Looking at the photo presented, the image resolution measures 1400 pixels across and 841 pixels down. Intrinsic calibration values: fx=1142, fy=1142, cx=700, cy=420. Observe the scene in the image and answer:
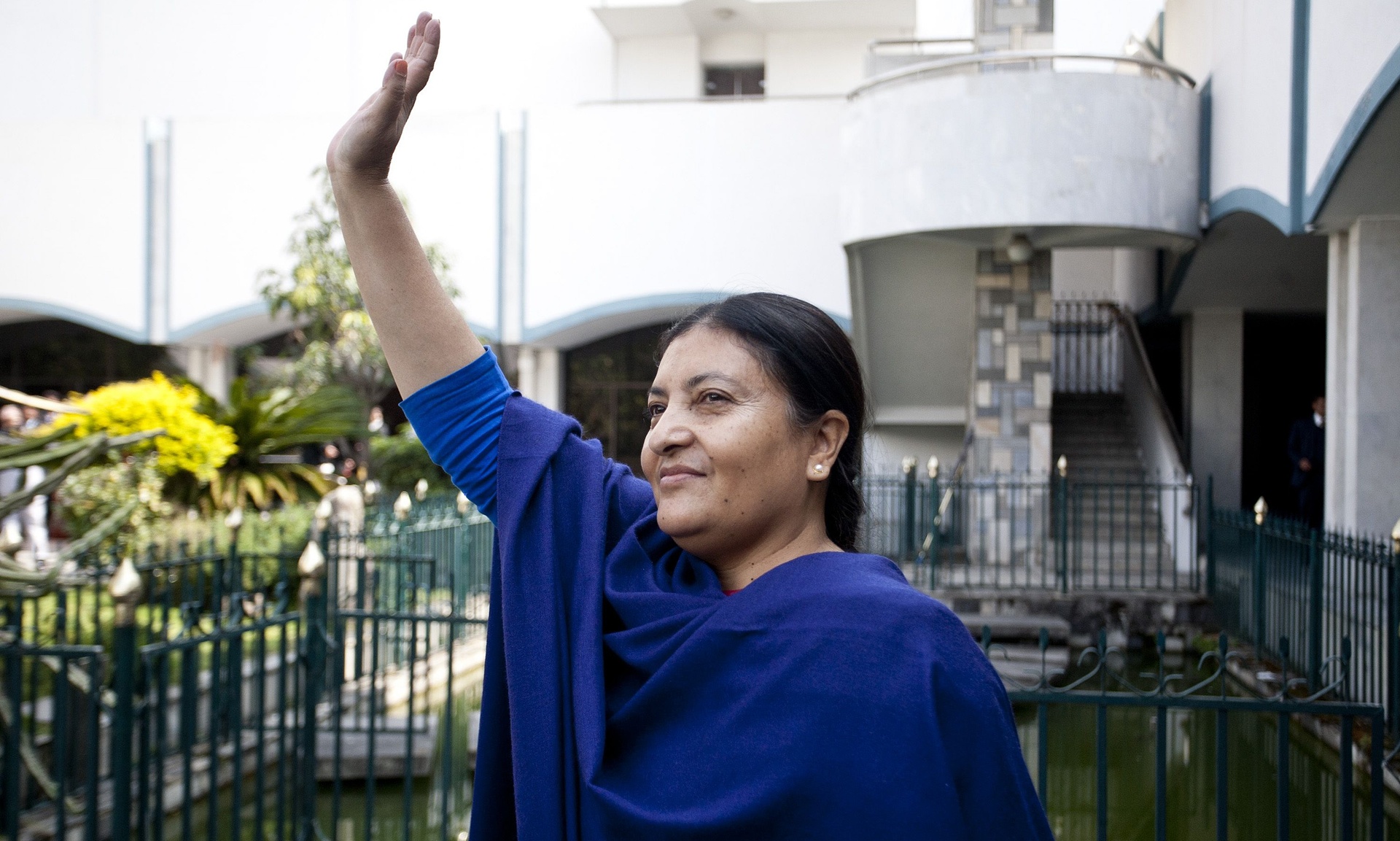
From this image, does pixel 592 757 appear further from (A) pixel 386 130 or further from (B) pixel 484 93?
(B) pixel 484 93

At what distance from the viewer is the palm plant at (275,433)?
1152 cm

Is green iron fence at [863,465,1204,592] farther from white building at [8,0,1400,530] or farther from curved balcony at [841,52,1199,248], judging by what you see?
curved balcony at [841,52,1199,248]

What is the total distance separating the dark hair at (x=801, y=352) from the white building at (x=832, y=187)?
597cm

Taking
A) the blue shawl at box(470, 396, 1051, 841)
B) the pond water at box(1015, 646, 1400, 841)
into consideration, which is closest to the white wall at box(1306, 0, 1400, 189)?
the pond water at box(1015, 646, 1400, 841)

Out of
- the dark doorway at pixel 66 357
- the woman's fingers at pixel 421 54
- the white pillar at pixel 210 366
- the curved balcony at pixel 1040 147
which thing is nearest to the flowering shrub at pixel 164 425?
the curved balcony at pixel 1040 147

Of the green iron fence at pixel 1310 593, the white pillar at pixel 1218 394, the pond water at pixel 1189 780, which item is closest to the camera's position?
the pond water at pixel 1189 780

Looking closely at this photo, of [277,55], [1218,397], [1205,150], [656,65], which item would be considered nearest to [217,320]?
[277,55]

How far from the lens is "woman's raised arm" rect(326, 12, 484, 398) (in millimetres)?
1513

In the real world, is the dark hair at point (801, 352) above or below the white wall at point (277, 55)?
below

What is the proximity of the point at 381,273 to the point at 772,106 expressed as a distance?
14.5m

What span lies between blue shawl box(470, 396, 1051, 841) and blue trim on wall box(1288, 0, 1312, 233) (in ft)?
26.8

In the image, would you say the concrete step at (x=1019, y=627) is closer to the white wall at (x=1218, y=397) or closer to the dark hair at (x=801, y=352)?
the white wall at (x=1218, y=397)

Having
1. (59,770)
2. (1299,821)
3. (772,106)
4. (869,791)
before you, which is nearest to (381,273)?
(869,791)

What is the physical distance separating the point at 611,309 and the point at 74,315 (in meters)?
8.03
